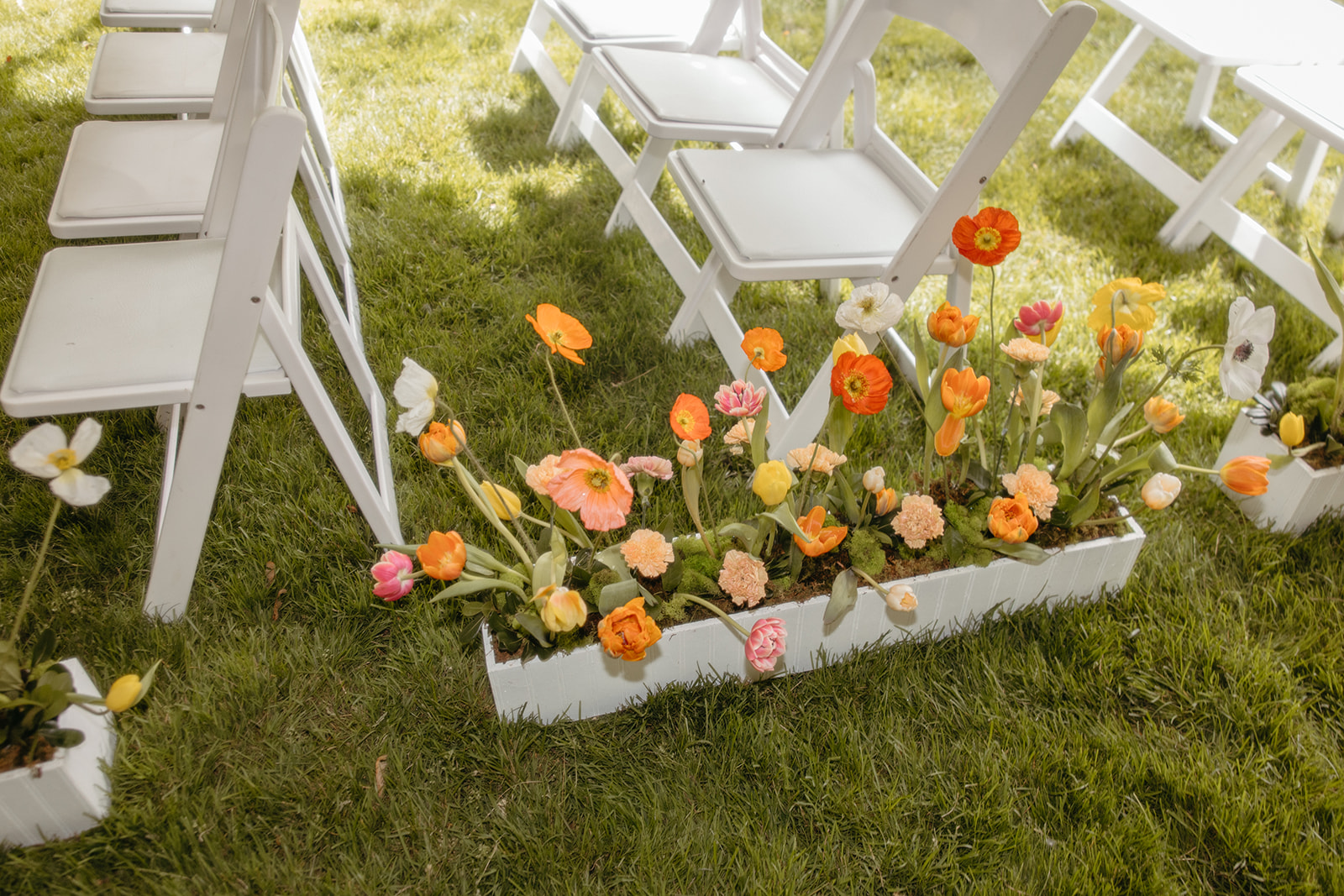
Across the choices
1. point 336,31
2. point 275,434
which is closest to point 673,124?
point 275,434

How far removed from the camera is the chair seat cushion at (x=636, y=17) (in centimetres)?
283

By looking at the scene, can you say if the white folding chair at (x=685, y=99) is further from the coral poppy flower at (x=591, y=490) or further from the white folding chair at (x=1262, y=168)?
the white folding chair at (x=1262, y=168)

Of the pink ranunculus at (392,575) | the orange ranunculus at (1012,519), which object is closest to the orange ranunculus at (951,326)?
the orange ranunculus at (1012,519)

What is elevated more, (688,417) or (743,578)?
(688,417)

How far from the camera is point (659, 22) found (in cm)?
290

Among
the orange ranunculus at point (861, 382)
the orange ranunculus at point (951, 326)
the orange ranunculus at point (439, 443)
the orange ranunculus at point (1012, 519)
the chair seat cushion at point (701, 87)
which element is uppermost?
the orange ranunculus at point (951, 326)

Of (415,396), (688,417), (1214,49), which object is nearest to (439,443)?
(415,396)

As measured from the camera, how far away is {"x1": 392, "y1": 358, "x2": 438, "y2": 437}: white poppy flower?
1252 mm

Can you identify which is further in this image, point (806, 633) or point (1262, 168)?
point (1262, 168)

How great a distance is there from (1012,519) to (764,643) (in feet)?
1.57

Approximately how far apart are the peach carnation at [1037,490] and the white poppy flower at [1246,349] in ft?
1.02

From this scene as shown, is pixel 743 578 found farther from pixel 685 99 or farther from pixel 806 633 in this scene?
pixel 685 99

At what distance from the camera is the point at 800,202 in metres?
2.04

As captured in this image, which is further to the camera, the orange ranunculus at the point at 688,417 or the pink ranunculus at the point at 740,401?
the pink ranunculus at the point at 740,401
